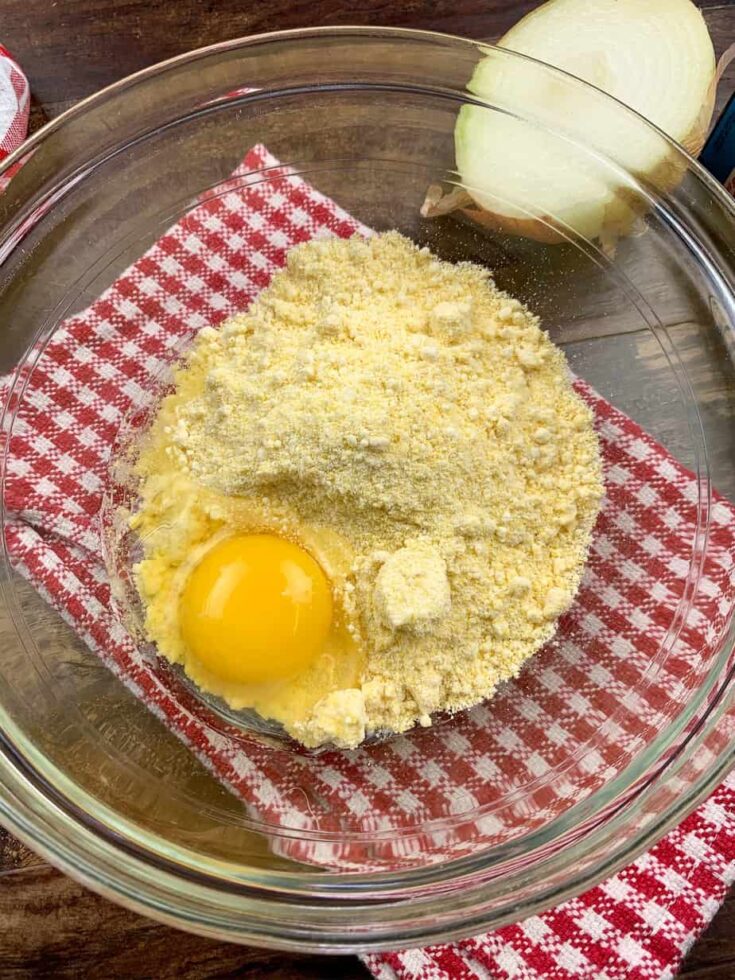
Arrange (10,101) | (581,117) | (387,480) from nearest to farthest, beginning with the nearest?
(387,480) < (581,117) < (10,101)

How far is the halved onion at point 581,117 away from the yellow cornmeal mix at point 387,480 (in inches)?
6.3

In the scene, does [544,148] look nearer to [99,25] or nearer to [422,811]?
[99,25]

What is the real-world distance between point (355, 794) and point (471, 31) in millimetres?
1200

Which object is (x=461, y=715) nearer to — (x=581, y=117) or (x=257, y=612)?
(x=257, y=612)

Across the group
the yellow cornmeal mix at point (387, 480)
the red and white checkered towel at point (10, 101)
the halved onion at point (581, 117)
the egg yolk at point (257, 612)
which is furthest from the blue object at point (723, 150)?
the red and white checkered towel at point (10, 101)

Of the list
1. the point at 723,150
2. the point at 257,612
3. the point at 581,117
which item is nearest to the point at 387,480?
the point at 257,612

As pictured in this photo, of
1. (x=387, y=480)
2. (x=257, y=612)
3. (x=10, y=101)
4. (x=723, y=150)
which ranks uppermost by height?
(x=10, y=101)

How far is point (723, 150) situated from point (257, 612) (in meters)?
0.93

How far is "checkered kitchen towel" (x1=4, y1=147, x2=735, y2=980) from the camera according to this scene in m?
1.15

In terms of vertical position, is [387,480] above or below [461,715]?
above

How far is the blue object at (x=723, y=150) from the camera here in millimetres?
1202

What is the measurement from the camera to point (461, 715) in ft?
3.94

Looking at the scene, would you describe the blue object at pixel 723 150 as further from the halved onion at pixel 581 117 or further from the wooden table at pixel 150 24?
Answer: the wooden table at pixel 150 24

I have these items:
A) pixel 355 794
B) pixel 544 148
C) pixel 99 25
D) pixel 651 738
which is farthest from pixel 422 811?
pixel 99 25
